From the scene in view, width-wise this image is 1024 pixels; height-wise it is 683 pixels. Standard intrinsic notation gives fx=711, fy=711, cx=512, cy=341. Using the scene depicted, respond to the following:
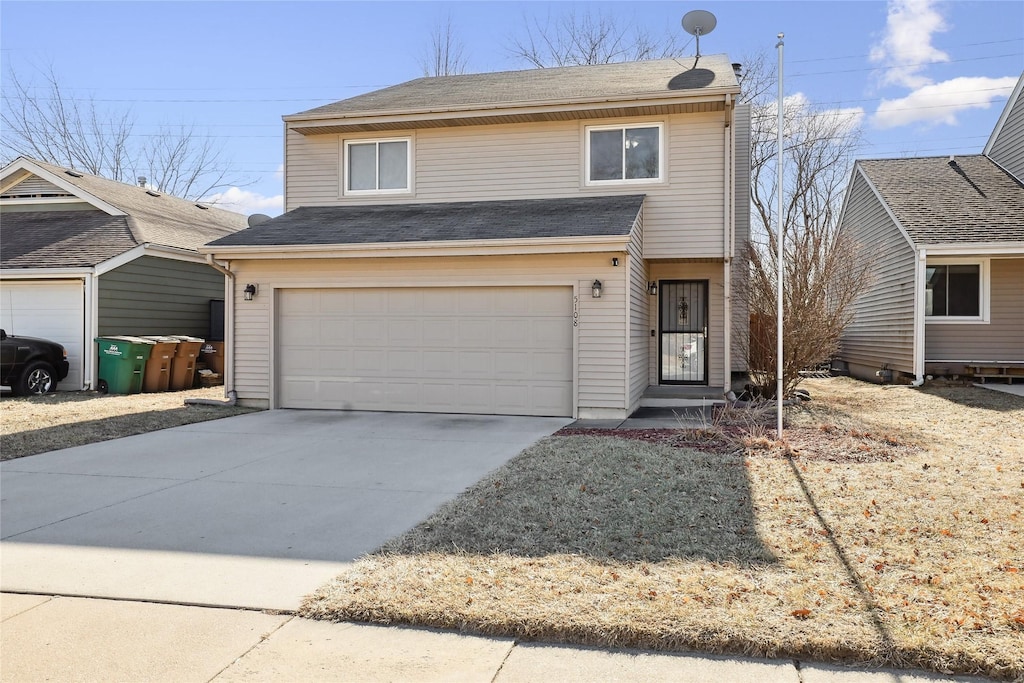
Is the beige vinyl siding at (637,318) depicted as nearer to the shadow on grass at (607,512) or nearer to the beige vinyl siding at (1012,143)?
the shadow on grass at (607,512)

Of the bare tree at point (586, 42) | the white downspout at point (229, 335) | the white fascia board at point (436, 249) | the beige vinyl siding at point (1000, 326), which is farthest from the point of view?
the bare tree at point (586, 42)

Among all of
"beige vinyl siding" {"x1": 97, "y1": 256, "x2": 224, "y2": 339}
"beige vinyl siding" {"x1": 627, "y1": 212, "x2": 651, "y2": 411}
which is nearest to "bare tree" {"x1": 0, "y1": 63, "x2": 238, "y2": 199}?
"beige vinyl siding" {"x1": 97, "y1": 256, "x2": 224, "y2": 339}

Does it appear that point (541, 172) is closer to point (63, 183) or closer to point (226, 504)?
point (226, 504)

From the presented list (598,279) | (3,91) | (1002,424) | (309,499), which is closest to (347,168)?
(598,279)

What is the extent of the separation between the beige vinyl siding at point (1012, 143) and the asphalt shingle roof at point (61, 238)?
63.3 ft

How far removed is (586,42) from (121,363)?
19128mm

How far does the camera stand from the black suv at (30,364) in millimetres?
12477

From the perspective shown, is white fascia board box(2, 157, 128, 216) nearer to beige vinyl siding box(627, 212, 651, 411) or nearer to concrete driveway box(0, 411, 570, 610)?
concrete driveway box(0, 411, 570, 610)

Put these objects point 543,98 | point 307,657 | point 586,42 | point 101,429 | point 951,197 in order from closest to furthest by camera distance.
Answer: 1. point 307,657
2. point 101,429
3. point 543,98
4. point 951,197
5. point 586,42

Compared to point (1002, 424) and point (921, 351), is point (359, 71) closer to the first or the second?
point (921, 351)

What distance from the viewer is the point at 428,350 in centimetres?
1091

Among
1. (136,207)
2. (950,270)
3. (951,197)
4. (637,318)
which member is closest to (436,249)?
(637,318)

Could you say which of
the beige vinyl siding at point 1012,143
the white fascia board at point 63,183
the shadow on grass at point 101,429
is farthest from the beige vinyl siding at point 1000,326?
the white fascia board at point 63,183

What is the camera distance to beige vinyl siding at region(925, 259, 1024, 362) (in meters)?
14.3
